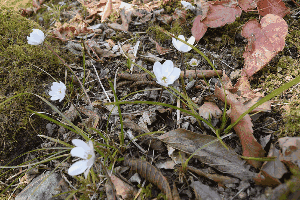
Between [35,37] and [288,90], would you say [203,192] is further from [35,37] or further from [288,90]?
[35,37]

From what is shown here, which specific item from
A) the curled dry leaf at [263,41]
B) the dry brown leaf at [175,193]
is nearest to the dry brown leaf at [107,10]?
the curled dry leaf at [263,41]

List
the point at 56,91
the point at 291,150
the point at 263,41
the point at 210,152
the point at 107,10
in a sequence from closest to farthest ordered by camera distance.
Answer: the point at 291,150 < the point at 210,152 < the point at 263,41 < the point at 56,91 < the point at 107,10

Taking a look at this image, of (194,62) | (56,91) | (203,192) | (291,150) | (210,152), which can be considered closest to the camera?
(291,150)

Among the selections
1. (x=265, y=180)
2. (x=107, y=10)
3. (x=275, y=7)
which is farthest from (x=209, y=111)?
(x=107, y=10)

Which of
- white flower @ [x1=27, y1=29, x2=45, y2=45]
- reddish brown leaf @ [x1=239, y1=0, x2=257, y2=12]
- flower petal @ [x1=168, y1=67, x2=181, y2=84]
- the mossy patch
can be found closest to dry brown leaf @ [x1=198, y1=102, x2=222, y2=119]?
flower petal @ [x1=168, y1=67, x2=181, y2=84]

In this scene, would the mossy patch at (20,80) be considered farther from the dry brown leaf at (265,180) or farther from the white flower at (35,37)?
the dry brown leaf at (265,180)

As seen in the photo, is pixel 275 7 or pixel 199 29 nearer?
pixel 275 7

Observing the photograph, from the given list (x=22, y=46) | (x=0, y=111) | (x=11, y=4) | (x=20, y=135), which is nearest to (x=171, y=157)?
(x=20, y=135)
